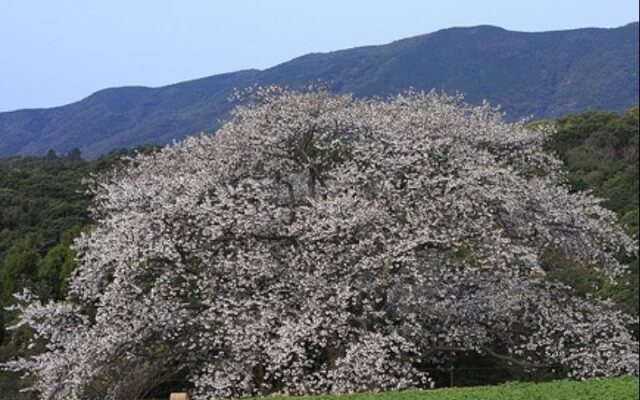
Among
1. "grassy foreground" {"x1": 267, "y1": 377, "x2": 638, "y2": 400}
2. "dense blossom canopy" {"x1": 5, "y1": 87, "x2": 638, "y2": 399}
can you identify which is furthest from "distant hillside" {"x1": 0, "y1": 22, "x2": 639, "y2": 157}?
"grassy foreground" {"x1": 267, "y1": 377, "x2": 638, "y2": 400}

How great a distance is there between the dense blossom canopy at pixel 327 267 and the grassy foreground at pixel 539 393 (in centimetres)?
134

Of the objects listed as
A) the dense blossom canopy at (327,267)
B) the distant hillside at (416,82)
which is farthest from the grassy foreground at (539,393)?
the distant hillside at (416,82)

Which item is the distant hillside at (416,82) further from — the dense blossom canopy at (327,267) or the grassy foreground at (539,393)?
the grassy foreground at (539,393)

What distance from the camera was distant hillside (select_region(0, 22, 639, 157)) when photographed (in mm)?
74625

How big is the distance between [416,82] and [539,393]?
90.0 m

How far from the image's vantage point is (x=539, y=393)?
952 centimetres

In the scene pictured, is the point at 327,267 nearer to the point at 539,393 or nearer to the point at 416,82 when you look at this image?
the point at 539,393

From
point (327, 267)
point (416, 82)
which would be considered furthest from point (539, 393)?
point (416, 82)

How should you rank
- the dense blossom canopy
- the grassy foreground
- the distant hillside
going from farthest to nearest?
the distant hillside → the dense blossom canopy → the grassy foreground

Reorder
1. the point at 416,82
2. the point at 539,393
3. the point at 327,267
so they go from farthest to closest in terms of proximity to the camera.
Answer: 1. the point at 416,82
2. the point at 327,267
3. the point at 539,393

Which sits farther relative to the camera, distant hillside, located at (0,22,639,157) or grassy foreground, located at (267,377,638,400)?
distant hillside, located at (0,22,639,157)

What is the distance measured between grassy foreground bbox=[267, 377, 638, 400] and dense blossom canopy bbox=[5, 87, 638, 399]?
1.34 meters

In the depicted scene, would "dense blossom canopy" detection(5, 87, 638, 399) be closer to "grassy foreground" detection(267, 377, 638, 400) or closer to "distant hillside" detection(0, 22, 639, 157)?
"grassy foreground" detection(267, 377, 638, 400)

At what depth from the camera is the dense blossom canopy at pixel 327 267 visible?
12.2m
